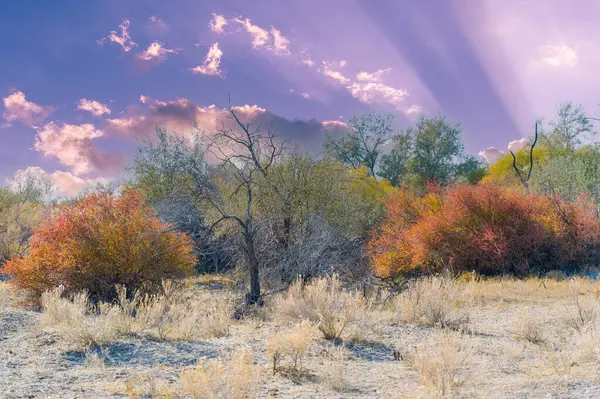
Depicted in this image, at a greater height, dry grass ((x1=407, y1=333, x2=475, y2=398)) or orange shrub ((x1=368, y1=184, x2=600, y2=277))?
Answer: orange shrub ((x1=368, y1=184, x2=600, y2=277))

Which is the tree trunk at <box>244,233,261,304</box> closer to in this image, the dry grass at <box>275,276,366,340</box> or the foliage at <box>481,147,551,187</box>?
the dry grass at <box>275,276,366,340</box>

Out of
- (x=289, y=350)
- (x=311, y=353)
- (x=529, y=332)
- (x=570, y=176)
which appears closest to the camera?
(x=289, y=350)

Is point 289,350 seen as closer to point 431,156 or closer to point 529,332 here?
point 529,332

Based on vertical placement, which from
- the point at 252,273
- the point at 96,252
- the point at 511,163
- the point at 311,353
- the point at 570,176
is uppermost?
the point at 511,163

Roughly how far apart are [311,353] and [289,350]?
2.18ft

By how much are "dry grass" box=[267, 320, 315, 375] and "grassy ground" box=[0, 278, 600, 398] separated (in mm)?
18

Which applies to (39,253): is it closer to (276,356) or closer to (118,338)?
(118,338)

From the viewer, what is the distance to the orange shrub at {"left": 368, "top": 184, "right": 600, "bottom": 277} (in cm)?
1823

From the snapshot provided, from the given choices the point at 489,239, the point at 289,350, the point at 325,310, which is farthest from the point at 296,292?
the point at 489,239

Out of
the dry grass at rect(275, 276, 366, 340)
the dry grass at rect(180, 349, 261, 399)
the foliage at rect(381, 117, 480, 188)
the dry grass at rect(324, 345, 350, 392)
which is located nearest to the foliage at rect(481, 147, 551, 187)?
the foliage at rect(381, 117, 480, 188)

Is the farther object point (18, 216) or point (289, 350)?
point (18, 216)

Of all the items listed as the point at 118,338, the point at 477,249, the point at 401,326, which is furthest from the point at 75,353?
the point at 477,249

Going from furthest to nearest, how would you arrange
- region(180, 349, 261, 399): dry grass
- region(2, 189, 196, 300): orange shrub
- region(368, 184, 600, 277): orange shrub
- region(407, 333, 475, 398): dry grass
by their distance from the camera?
region(368, 184, 600, 277): orange shrub < region(2, 189, 196, 300): orange shrub < region(407, 333, 475, 398): dry grass < region(180, 349, 261, 399): dry grass

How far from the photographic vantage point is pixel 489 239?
1778 cm
